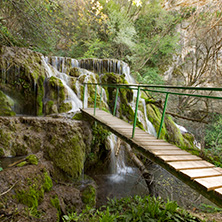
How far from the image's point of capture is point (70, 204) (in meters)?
3.59

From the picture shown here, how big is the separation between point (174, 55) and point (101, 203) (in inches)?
608

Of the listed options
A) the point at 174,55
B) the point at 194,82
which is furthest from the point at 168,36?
the point at 194,82

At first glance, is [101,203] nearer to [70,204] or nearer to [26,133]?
[70,204]

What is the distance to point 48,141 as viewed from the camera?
165 inches

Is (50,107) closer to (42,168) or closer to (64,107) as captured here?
(64,107)

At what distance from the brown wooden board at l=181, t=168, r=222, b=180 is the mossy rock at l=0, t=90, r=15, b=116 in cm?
537

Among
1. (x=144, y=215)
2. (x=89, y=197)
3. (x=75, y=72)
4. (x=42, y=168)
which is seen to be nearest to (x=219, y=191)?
(x=144, y=215)

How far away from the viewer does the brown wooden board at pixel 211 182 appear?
1769mm

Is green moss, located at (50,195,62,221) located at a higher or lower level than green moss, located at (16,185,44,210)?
lower

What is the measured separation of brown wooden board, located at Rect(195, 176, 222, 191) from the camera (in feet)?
5.80

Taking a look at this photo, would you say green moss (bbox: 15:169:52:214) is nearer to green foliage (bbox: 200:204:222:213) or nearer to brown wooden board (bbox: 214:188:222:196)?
brown wooden board (bbox: 214:188:222:196)

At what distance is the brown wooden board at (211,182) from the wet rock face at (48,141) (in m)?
3.19

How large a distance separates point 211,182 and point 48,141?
147 inches

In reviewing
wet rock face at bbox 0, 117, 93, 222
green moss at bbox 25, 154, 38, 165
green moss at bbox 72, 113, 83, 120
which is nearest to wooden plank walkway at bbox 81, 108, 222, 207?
wet rock face at bbox 0, 117, 93, 222
